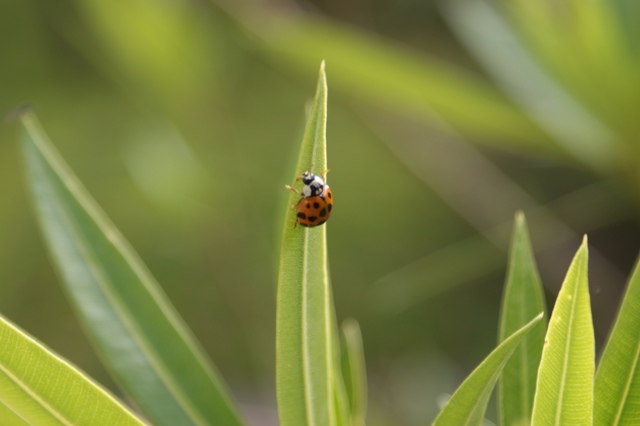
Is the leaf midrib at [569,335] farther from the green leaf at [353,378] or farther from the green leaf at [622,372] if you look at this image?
the green leaf at [353,378]

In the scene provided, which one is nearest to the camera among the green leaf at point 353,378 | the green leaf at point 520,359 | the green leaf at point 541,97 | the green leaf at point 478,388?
the green leaf at point 478,388

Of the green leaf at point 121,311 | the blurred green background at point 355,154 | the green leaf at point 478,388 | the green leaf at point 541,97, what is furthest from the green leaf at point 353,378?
the green leaf at point 541,97

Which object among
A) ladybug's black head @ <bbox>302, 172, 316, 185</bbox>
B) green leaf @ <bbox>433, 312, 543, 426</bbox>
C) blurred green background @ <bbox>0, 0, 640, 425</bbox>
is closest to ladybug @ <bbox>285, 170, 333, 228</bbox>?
ladybug's black head @ <bbox>302, 172, 316, 185</bbox>

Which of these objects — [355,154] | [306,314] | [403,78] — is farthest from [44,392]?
[355,154]

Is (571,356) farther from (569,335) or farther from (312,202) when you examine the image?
(312,202)

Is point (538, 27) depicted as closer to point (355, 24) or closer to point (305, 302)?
point (355, 24)

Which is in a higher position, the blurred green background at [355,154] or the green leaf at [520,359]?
the blurred green background at [355,154]

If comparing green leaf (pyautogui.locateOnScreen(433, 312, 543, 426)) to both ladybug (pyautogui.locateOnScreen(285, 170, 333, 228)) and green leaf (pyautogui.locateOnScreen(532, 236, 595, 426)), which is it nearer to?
green leaf (pyautogui.locateOnScreen(532, 236, 595, 426))
